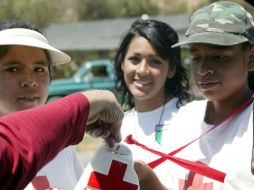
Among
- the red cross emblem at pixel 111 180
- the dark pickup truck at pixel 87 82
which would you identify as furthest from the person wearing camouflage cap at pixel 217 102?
the dark pickup truck at pixel 87 82

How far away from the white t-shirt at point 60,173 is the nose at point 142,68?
3.88 ft

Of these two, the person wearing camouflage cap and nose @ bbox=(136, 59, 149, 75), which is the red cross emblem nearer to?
the person wearing camouflage cap

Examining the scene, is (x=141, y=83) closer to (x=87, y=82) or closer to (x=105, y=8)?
(x=87, y=82)

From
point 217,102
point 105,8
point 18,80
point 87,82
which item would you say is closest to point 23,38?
point 18,80

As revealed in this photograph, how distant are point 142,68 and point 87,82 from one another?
15.6 meters

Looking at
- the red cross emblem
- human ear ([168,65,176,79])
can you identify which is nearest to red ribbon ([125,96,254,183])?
the red cross emblem

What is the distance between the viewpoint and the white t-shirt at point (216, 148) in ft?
7.18

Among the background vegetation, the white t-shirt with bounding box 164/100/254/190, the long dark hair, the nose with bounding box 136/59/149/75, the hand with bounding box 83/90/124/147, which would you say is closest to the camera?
the hand with bounding box 83/90/124/147

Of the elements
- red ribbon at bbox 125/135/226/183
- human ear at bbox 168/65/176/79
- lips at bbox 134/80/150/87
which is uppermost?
human ear at bbox 168/65/176/79

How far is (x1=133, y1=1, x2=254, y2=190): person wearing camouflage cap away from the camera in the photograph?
2.27 m

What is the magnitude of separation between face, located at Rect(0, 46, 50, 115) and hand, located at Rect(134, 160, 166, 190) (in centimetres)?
49

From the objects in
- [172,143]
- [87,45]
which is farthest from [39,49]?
[87,45]

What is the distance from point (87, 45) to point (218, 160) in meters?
39.9

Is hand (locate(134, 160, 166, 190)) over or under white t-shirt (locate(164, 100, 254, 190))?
under
